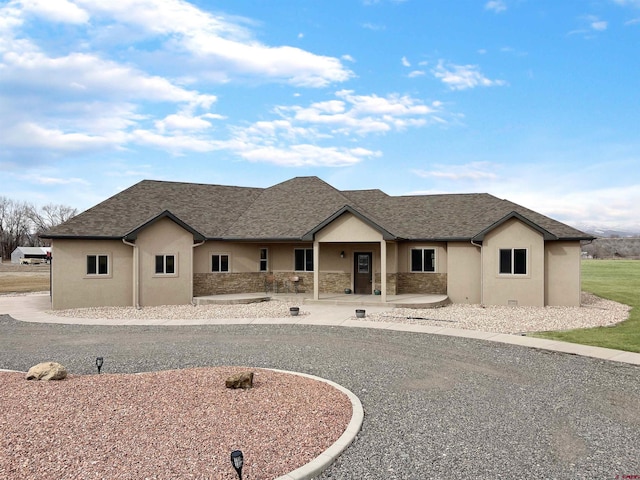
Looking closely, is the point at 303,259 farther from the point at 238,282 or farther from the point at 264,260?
the point at 238,282

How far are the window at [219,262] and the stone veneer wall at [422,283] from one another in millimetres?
9264

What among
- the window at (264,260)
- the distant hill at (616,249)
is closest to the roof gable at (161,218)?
the window at (264,260)

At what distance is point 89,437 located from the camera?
6.02m

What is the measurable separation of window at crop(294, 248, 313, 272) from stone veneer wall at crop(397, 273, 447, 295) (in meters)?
4.86

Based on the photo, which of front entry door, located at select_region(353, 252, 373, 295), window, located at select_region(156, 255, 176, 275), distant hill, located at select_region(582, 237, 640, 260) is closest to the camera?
window, located at select_region(156, 255, 176, 275)

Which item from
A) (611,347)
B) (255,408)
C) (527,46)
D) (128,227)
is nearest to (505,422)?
(255,408)

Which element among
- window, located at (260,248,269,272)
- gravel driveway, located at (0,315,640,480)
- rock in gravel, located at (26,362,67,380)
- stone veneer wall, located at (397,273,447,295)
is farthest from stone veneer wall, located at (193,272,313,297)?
rock in gravel, located at (26,362,67,380)

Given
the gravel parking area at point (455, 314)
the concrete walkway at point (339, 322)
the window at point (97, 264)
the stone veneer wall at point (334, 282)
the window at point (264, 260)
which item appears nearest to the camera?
the concrete walkway at point (339, 322)

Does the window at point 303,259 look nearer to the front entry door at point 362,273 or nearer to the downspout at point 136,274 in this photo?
the front entry door at point 362,273

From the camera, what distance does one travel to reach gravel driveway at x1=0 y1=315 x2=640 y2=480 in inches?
235

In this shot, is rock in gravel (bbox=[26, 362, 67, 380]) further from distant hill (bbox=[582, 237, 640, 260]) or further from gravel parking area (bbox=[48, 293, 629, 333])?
distant hill (bbox=[582, 237, 640, 260])

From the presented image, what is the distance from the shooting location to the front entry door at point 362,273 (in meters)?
24.8

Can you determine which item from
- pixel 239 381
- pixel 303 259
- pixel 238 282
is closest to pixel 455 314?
pixel 303 259

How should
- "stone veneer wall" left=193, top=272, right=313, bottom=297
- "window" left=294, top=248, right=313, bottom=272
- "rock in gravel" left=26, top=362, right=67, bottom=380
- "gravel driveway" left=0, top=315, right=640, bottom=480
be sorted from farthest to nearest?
"window" left=294, top=248, right=313, bottom=272, "stone veneer wall" left=193, top=272, right=313, bottom=297, "rock in gravel" left=26, top=362, right=67, bottom=380, "gravel driveway" left=0, top=315, right=640, bottom=480
